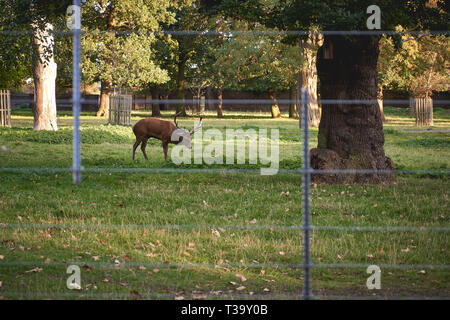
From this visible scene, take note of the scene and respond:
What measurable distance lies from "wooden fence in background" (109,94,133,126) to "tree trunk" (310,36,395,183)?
60.4ft

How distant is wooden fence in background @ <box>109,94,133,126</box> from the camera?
96.4 ft

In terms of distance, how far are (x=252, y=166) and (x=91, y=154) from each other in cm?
499

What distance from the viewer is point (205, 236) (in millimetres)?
7520

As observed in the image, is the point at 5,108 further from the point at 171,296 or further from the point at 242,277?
the point at 171,296

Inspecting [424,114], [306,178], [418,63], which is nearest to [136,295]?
[306,178]

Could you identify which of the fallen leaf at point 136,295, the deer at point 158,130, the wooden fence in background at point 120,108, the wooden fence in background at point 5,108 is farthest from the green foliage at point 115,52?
the fallen leaf at point 136,295

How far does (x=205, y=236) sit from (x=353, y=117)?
5.63 metres

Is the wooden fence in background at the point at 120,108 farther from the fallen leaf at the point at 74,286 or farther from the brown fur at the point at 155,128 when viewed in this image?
the fallen leaf at the point at 74,286

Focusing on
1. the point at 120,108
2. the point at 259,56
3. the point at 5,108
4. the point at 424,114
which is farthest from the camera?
the point at 259,56

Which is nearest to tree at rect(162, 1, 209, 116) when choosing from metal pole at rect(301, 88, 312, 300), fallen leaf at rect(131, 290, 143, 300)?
fallen leaf at rect(131, 290, 143, 300)

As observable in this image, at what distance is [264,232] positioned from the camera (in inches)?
313
